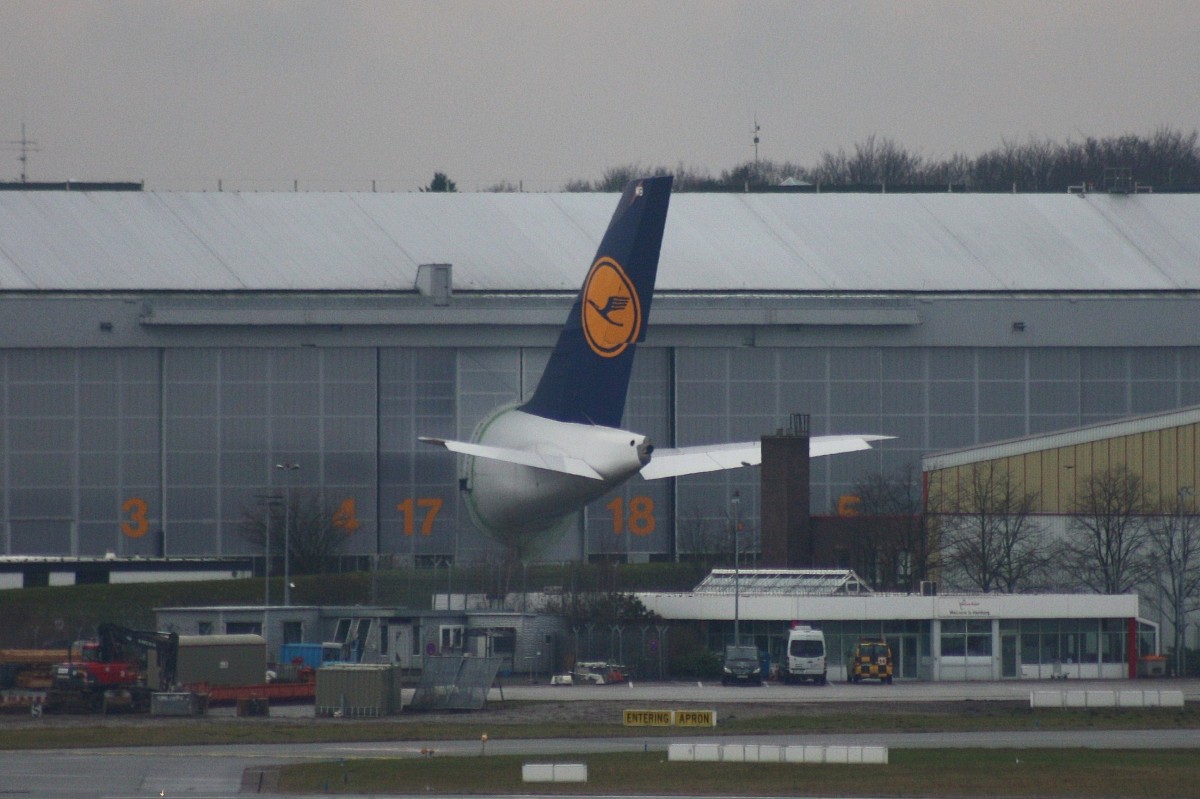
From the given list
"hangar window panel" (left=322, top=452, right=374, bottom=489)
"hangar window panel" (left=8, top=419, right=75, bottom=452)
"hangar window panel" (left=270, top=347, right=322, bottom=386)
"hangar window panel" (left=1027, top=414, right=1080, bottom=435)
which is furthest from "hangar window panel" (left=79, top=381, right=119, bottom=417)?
"hangar window panel" (left=1027, top=414, right=1080, bottom=435)

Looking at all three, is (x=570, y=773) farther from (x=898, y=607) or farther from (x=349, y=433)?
(x=349, y=433)

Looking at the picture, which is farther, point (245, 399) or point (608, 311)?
point (245, 399)

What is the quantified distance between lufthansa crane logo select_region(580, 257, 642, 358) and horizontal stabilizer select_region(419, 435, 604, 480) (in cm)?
355

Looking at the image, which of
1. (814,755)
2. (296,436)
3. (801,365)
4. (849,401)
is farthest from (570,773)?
(849,401)

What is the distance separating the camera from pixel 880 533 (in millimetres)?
100438

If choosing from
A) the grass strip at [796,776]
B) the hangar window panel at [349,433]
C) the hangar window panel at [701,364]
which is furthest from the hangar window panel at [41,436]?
the grass strip at [796,776]

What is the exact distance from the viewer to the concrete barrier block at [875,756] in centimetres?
4475

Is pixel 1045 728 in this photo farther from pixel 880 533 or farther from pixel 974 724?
pixel 880 533

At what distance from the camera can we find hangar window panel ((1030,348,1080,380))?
11844 centimetres

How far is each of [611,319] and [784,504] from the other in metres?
45.8

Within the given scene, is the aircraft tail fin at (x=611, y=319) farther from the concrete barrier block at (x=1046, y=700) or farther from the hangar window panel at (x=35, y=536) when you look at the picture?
the hangar window panel at (x=35, y=536)

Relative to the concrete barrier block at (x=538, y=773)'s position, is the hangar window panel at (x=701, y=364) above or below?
above

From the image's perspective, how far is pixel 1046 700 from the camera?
6172 cm

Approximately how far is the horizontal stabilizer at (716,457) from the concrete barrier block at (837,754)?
8682mm
